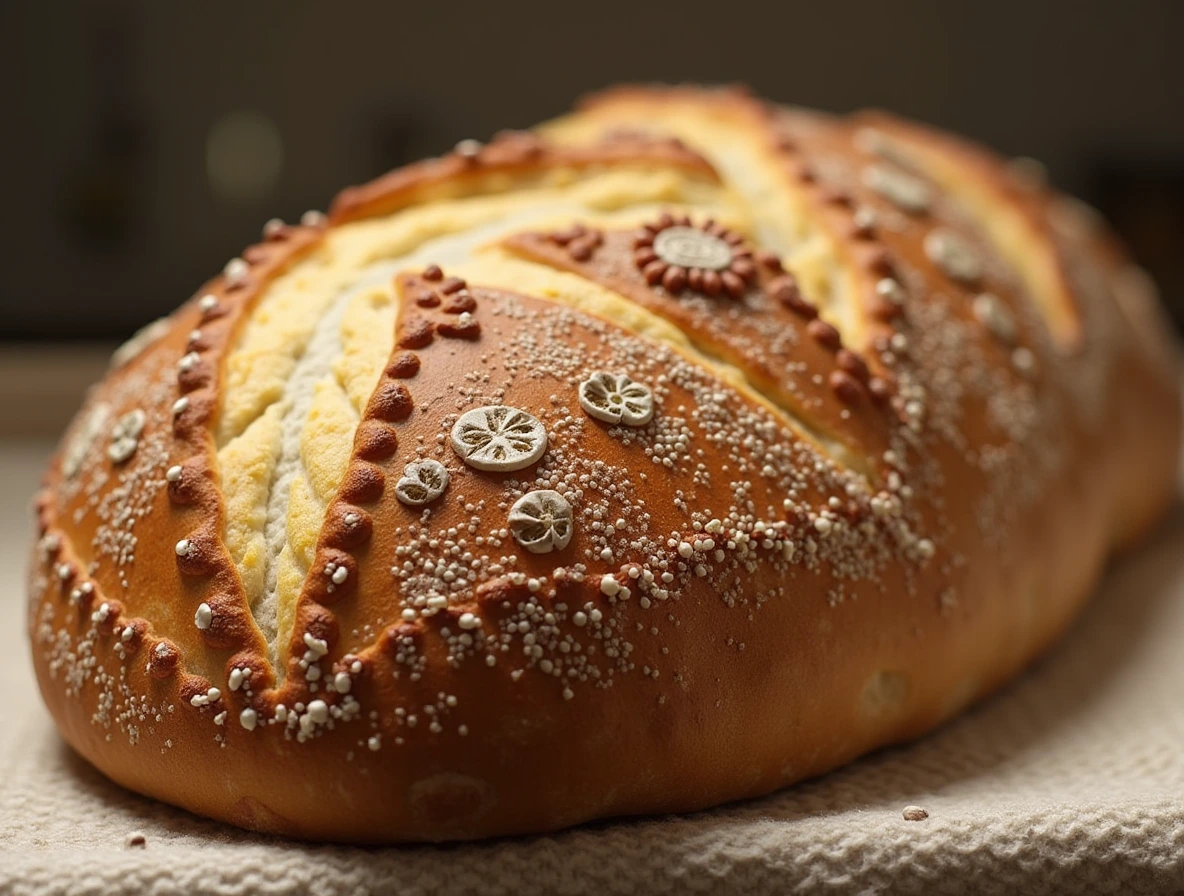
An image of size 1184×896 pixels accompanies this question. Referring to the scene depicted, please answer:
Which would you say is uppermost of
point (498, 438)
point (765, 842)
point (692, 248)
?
point (692, 248)

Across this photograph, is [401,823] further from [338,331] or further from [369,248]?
[369,248]

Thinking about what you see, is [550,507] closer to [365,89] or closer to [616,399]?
[616,399]

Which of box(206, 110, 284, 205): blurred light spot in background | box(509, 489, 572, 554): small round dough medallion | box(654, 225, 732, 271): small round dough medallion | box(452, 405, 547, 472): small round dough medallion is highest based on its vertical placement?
box(654, 225, 732, 271): small round dough medallion

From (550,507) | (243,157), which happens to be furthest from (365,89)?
(550,507)

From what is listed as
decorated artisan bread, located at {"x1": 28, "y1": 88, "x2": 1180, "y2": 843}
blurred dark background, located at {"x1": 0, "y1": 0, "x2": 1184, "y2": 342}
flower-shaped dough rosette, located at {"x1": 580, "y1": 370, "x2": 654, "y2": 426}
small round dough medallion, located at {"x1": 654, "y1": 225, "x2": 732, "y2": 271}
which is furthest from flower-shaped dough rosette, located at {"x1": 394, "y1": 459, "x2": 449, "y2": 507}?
blurred dark background, located at {"x1": 0, "y1": 0, "x2": 1184, "y2": 342}

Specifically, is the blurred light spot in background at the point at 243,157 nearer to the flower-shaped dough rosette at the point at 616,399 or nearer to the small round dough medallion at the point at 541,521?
the flower-shaped dough rosette at the point at 616,399

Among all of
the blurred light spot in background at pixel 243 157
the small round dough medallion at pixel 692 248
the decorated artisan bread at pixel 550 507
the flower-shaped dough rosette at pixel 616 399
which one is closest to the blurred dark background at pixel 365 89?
the blurred light spot in background at pixel 243 157

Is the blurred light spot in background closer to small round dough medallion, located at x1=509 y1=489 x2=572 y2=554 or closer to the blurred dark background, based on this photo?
the blurred dark background

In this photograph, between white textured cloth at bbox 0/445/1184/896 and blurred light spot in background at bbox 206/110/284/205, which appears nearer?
white textured cloth at bbox 0/445/1184/896
